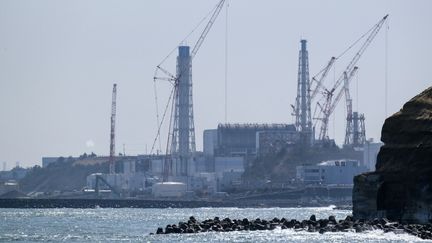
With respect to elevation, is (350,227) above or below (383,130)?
below

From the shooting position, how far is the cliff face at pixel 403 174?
3445 inches

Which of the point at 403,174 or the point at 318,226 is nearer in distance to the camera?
the point at 403,174

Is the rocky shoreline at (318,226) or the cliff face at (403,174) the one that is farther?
the cliff face at (403,174)

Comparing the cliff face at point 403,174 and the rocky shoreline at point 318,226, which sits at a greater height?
the cliff face at point 403,174

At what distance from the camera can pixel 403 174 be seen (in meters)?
89.3

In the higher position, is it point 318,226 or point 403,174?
point 403,174

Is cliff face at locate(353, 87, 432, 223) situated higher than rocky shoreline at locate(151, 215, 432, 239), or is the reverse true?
cliff face at locate(353, 87, 432, 223)

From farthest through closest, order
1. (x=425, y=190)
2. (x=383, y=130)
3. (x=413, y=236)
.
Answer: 1. (x=383, y=130)
2. (x=425, y=190)
3. (x=413, y=236)

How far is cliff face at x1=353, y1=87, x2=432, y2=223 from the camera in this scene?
3445 inches

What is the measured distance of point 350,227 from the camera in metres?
87.9

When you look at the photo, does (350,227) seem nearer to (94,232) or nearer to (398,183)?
(398,183)

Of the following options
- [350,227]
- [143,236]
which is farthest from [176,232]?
[350,227]

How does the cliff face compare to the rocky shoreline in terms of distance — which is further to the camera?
the cliff face

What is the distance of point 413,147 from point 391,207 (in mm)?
4369
